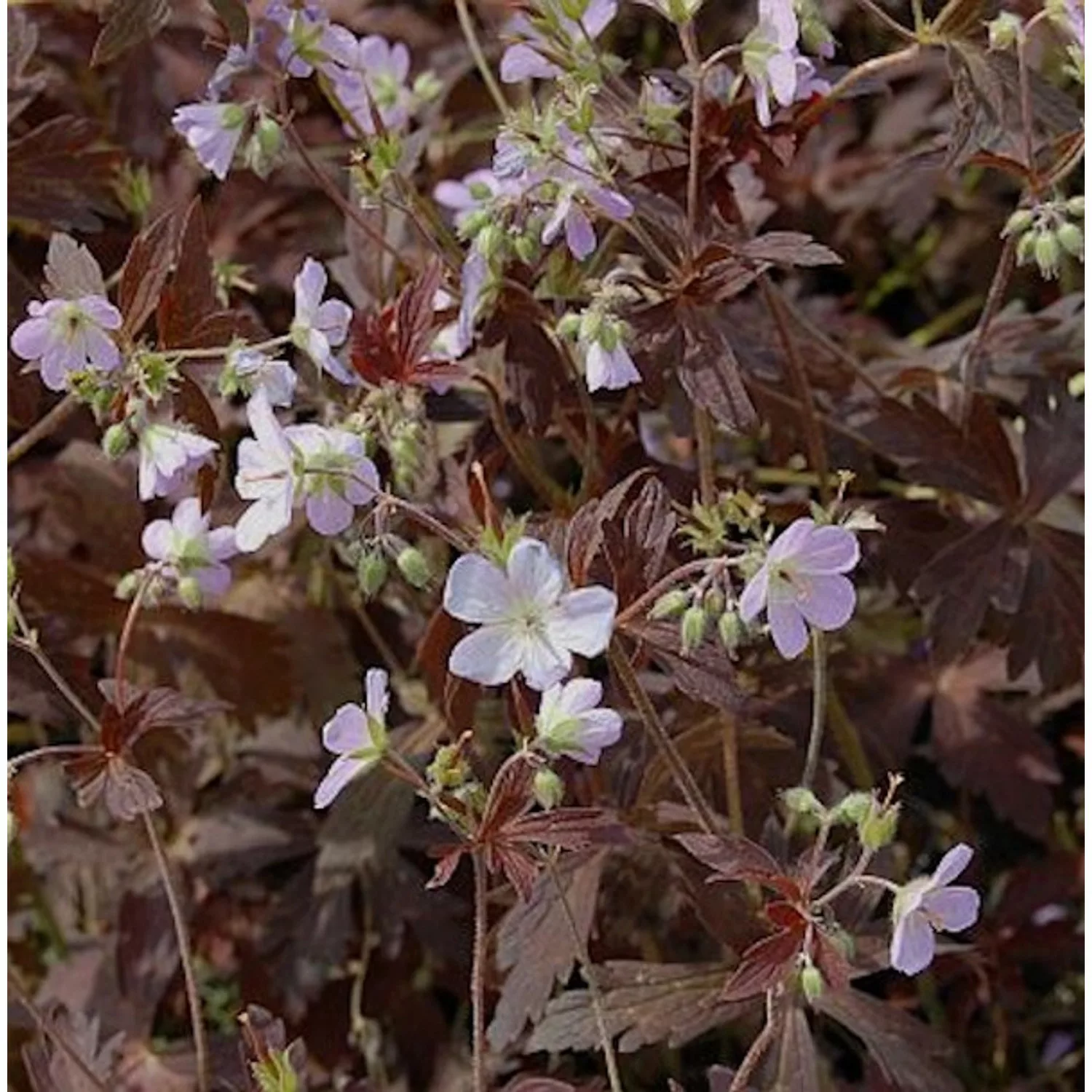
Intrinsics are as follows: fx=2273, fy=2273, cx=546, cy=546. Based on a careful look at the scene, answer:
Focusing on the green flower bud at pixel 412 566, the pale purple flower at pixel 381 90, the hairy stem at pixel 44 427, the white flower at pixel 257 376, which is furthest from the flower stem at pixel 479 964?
the pale purple flower at pixel 381 90

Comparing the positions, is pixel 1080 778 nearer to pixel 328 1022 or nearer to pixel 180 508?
pixel 328 1022

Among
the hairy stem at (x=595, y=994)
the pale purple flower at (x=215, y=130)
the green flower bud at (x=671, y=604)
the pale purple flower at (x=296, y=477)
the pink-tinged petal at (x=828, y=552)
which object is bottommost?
the hairy stem at (x=595, y=994)

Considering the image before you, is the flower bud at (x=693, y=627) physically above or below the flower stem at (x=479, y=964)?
above

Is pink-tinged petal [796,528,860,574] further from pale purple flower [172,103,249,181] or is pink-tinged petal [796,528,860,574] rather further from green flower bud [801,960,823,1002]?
pale purple flower [172,103,249,181]

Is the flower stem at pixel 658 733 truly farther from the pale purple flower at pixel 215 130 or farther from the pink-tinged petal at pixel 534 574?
the pale purple flower at pixel 215 130

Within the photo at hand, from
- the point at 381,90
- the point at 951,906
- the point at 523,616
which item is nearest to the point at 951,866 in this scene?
the point at 951,906

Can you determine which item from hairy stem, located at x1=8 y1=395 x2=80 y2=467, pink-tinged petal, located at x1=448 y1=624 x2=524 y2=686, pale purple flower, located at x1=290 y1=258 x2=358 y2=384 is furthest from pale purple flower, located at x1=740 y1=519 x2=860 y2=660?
hairy stem, located at x1=8 y1=395 x2=80 y2=467

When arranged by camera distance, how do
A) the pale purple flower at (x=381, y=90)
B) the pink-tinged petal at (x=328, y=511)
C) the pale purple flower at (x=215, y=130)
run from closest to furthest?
the pink-tinged petal at (x=328, y=511) → the pale purple flower at (x=215, y=130) → the pale purple flower at (x=381, y=90)
